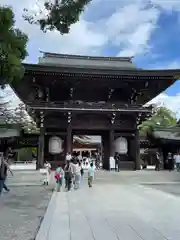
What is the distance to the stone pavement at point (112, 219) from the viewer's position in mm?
5424

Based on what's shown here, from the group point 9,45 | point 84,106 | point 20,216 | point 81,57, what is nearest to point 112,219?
point 20,216

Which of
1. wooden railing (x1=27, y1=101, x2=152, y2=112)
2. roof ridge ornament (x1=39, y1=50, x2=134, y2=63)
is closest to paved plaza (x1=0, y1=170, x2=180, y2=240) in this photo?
wooden railing (x1=27, y1=101, x2=152, y2=112)

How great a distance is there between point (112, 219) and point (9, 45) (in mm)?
5608

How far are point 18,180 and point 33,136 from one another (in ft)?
32.9

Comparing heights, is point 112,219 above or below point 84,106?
below

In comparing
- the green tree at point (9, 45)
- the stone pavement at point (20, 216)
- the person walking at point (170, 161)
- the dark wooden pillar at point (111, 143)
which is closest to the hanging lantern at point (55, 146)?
the dark wooden pillar at point (111, 143)

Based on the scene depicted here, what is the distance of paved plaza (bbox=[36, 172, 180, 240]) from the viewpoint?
17.8 ft

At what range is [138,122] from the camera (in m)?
24.4

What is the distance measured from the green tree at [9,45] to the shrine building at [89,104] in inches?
500

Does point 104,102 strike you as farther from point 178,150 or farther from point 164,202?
point 164,202

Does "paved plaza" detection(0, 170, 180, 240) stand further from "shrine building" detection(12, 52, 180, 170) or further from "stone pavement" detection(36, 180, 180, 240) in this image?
"shrine building" detection(12, 52, 180, 170)

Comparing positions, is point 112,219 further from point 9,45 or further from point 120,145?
point 120,145

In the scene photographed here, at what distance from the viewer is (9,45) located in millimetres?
8273

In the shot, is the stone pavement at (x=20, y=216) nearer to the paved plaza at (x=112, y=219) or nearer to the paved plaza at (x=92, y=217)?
the paved plaza at (x=92, y=217)
